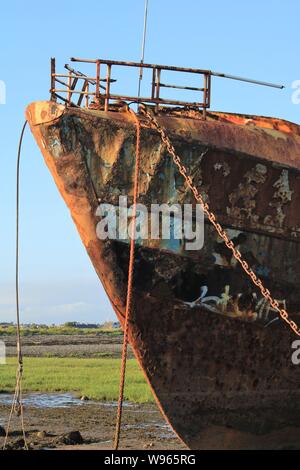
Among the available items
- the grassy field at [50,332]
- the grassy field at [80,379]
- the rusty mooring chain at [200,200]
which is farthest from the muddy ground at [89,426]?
the grassy field at [50,332]

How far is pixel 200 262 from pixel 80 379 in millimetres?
11524

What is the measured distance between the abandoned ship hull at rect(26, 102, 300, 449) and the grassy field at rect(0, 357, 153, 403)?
699 cm

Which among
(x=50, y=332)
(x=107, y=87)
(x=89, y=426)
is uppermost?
(x=107, y=87)

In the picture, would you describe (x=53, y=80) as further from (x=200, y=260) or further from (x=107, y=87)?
(x=200, y=260)

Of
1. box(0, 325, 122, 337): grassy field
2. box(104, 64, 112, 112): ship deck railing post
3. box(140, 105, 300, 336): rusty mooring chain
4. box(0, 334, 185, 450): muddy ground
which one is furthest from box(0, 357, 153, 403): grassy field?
box(0, 325, 122, 337): grassy field

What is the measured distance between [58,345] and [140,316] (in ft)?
98.2

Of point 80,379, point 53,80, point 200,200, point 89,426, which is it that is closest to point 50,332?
point 80,379

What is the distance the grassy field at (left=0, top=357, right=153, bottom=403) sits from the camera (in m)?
16.4

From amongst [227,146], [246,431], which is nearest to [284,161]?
[227,146]

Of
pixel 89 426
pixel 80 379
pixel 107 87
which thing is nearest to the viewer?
pixel 107 87

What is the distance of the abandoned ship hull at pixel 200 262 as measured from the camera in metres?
8.17

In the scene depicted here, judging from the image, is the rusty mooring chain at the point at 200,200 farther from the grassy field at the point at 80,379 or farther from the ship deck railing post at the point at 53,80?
the grassy field at the point at 80,379

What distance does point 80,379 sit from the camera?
19.2 metres

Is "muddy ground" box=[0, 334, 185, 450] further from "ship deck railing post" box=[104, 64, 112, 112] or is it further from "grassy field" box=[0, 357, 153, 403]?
"ship deck railing post" box=[104, 64, 112, 112]
